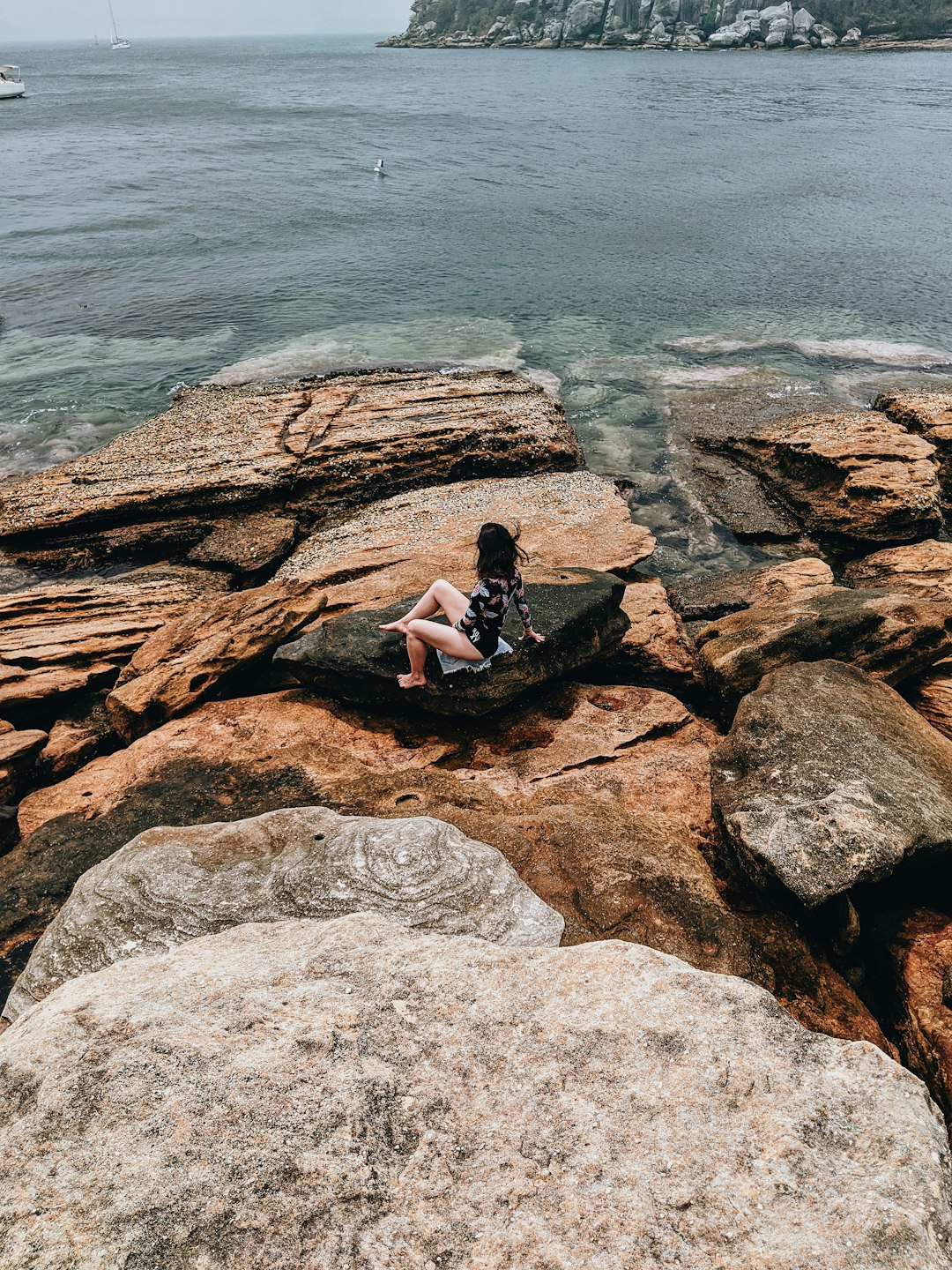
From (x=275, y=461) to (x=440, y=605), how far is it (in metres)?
7.74

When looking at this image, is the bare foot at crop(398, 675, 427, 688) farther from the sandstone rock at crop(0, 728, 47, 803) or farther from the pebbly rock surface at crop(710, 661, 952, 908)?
the sandstone rock at crop(0, 728, 47, 803)

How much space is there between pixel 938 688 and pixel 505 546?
5425 mm

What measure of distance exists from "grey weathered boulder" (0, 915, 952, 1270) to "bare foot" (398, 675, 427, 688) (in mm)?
4262

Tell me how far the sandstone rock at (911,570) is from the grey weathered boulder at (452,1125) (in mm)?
10014

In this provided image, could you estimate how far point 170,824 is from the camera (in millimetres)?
7297

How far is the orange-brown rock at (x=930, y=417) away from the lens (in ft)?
52.2

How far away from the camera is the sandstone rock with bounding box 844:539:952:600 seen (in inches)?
476

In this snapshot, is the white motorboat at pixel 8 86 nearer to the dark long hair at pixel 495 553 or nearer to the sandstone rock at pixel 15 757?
the sandstone rock at pixel 15 757

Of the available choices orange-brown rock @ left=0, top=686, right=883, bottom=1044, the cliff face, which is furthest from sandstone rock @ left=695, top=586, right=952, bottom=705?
the cliff face

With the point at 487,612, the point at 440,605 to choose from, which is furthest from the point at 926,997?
the point at 440,605

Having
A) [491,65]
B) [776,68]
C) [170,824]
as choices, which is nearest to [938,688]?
[170,824]

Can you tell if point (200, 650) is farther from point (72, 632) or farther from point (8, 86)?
point (8, 86)

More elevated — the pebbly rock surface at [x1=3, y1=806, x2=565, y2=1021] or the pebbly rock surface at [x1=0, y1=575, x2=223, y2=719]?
the pebbly rock surface at [x1=3, y1=806, x2=565, y2=1021]

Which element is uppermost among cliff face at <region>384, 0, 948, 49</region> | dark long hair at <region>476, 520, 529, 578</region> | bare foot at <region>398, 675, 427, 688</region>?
cliff face at <region>384, 0, 948, 49</region>
